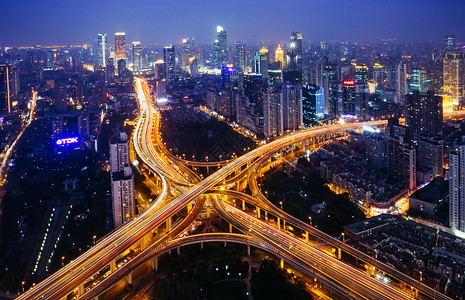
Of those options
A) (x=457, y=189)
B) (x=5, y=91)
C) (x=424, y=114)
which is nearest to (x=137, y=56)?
(x=5, y=91)

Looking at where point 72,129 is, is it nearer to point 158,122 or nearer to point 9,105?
point 158,122

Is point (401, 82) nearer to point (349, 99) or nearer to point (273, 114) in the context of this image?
point (349, 99)

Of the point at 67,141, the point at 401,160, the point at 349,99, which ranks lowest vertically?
the point at 401,160

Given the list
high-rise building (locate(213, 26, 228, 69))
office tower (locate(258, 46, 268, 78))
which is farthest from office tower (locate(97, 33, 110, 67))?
office tower (locate(258, 46, 268, 78))

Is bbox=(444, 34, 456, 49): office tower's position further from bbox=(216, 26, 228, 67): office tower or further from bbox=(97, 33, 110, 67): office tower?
bbox=(97, 33, 110, 67): office tower

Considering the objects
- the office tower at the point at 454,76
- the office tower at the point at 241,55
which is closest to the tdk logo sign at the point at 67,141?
the office tower at the point at 454,76

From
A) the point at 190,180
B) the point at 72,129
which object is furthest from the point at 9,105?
the point at 190,180

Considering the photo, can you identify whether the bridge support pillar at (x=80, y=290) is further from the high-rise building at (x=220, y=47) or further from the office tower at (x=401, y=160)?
the high-rise building at (x=220, y=47)
